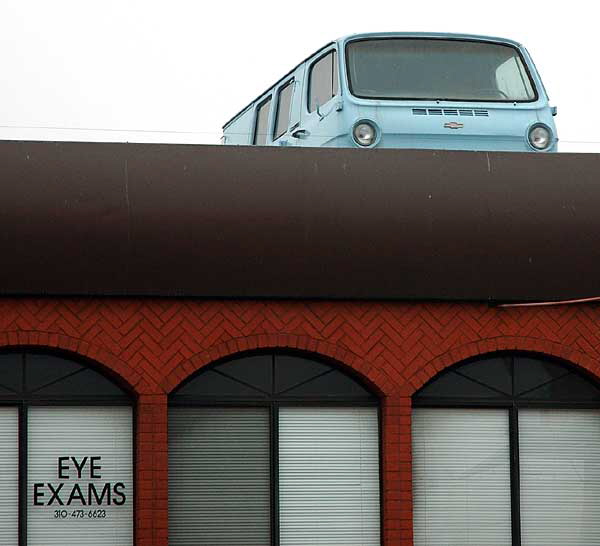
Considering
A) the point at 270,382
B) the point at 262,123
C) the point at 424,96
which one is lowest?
the point at 270,382

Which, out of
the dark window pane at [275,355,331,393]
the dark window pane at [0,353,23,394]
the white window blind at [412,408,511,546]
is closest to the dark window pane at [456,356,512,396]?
the white window blind at [412,408,511,546]

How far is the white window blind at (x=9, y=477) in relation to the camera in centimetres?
1789

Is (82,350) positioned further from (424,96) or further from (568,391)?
(568,391)

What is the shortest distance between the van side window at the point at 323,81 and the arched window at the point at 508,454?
3.99 metres

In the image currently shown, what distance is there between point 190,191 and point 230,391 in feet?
8.57

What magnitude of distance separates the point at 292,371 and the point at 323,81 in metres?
3.99

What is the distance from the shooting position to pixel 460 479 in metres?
19.0

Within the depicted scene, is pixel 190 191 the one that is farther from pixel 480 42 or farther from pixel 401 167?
pixel 480 42

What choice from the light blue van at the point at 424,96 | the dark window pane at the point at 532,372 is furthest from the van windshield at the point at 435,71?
the dark window pane at the point at 532,372

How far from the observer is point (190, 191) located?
1806 cm

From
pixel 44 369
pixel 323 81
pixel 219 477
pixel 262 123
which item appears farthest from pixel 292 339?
pixel 262 123

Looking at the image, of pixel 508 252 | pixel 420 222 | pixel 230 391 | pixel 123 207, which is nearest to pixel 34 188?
pixel 123 207

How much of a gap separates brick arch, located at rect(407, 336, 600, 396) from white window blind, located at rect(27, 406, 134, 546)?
3778 millimetres

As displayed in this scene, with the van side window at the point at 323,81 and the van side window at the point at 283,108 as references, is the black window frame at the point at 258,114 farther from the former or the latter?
the van side window at the point at 323,81
